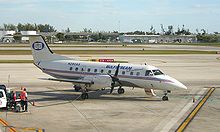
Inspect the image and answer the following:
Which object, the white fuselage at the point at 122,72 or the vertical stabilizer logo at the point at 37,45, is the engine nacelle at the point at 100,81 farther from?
the vertical stabilizer logo at the point at 37,45

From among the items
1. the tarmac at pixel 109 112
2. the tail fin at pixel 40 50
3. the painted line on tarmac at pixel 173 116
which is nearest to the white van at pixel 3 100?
the tarmac at pixel 109 112

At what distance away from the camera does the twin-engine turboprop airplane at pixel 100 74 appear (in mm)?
28891

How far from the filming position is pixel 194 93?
33562 mm

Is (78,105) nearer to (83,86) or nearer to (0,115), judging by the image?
(83,86)

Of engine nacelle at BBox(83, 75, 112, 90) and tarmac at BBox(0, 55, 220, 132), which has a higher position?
engine nacelle at BBox(83, 75, 112, 90)

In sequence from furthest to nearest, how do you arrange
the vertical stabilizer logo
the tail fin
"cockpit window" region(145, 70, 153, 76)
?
1. the vertical stabilizer logo
2. the tail fin
3. "cockpit window" region(145, 70, 153, 76)

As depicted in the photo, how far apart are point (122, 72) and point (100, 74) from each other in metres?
1.97

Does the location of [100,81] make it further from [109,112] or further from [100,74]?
[109,112]

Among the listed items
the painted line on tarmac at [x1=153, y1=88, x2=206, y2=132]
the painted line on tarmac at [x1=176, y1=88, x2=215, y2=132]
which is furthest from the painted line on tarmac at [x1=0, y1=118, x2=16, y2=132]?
the painted line on tarmac at [x1=176, y1=88, x2=215, y2=132]

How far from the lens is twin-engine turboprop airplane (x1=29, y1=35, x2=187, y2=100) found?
1137 inches

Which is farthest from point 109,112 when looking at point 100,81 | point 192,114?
point 192,114

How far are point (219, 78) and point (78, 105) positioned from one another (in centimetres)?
2531

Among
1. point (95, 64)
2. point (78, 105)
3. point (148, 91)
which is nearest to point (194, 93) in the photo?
point (148, 91)

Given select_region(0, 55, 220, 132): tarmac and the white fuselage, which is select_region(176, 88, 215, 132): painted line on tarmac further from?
the white fuselage
